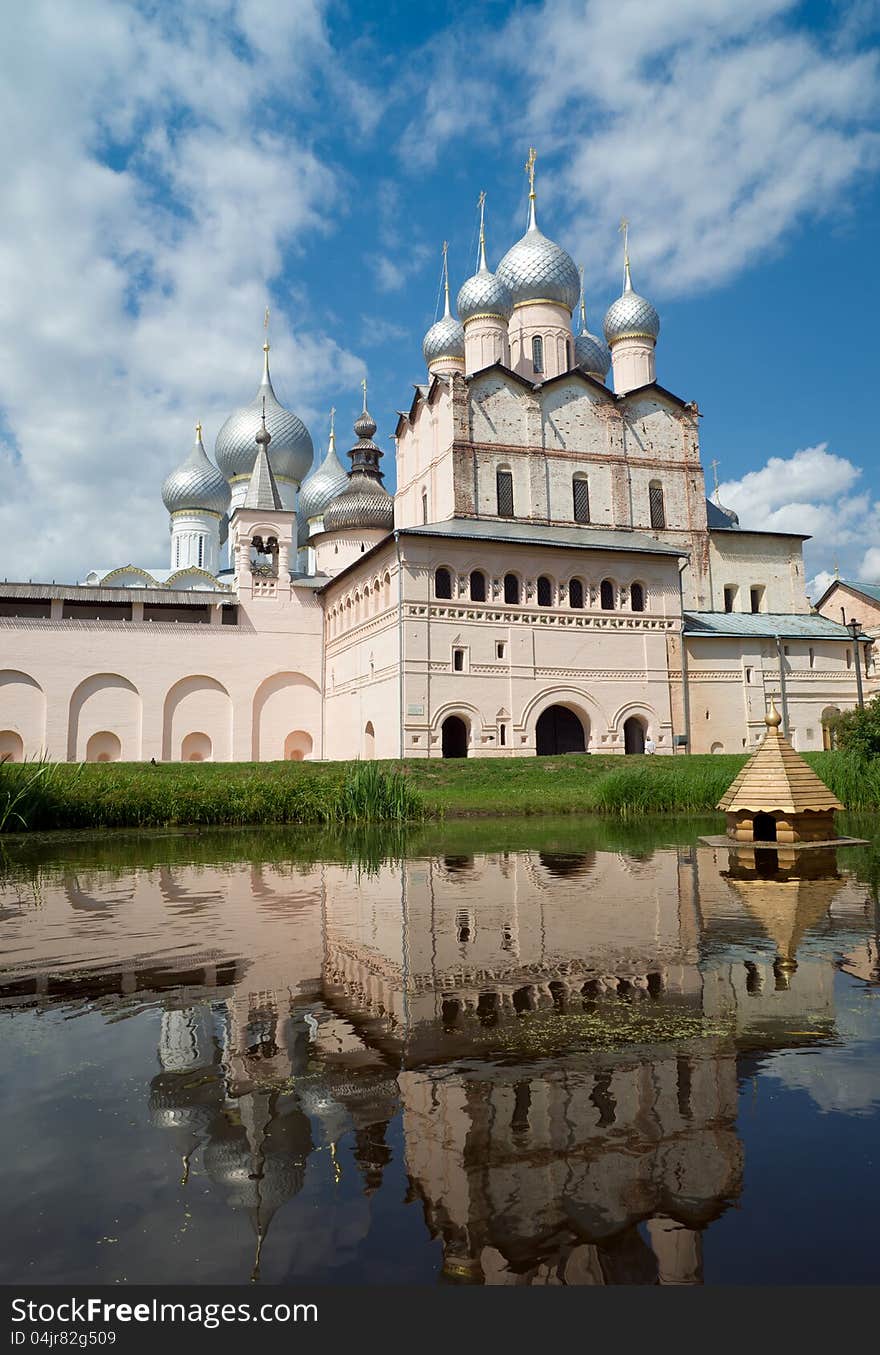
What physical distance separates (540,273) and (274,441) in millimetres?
13575

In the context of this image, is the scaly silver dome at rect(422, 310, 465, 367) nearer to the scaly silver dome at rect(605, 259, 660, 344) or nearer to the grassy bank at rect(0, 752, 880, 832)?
the scaly silver dome at rect(605, 259, 660, 344)

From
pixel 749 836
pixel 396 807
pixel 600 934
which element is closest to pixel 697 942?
pixel 600 934

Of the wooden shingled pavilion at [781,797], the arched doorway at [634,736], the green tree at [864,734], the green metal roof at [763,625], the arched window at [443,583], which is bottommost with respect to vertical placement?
the wooden shingled pavilion at [781,797]

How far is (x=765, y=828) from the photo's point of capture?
1001cm

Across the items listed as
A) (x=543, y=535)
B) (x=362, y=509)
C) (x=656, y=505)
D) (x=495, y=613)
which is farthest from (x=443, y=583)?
(x=362, y=509)

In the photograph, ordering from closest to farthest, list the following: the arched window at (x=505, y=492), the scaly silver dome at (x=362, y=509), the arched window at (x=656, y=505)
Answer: the arched window at (x=505, y=492), the arched window at (x=656, y=505), the scaly silver dome at (x=362, y=509)

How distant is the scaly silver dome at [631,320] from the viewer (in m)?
32.8

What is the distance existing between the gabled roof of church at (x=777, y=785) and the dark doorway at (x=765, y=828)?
652mm

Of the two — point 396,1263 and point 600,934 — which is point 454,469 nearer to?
point 600,934

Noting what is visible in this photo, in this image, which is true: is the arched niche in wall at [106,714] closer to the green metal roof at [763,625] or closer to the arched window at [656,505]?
the green metal roof at [763,625]

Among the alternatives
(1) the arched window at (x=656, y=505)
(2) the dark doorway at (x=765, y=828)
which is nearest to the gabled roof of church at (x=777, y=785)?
(2) the dark doorway at (x=765, y=828)

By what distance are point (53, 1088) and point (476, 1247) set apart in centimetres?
170

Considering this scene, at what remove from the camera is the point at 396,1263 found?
1898 millimetres

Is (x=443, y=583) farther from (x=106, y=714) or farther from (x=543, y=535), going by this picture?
(x=106, y=714)
